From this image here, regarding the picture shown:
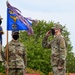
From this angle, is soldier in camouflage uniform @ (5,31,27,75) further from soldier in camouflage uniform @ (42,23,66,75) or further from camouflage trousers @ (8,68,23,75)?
soldier in camouflage uniform @ (42,23,66,75)

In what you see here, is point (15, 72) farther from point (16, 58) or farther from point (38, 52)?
point (38, 52)

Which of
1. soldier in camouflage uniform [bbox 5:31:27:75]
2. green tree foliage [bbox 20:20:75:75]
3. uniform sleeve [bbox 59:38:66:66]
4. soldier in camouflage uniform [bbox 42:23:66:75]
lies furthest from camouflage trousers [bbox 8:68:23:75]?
green tree foliage [bbox 20:20:75:75]

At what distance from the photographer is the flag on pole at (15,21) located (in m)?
17.0

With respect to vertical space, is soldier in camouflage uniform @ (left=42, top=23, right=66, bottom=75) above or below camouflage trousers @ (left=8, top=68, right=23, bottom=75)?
above

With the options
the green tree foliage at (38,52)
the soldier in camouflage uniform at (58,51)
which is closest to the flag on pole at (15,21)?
the soldier in camouflage uniform at (58,51)

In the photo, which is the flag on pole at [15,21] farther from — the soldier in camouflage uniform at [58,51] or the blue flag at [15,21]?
the soldier in camouflage uniform at [58,51]

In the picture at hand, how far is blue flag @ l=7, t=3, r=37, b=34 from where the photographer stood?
17016mm

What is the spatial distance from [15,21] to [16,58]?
142cm

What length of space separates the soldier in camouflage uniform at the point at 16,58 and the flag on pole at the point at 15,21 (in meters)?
0.90

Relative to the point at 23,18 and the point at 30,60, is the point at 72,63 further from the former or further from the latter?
the point at 23,18

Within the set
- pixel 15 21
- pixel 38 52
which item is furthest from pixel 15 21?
pixel 38 52

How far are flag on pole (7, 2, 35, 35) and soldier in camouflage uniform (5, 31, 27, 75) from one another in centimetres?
90

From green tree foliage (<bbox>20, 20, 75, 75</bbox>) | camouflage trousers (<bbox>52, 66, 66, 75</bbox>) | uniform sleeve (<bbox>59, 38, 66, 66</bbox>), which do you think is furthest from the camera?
green tree foliage (<bbox>20, 20, 75, 75</bbox>)

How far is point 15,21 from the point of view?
56.1 feet
